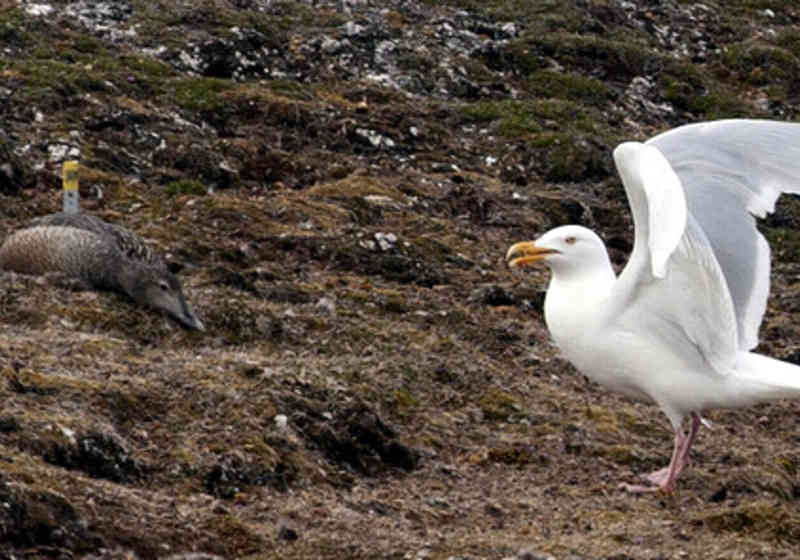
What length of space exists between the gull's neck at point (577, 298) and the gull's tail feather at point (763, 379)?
2.50 feet

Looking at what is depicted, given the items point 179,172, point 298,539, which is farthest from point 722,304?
point 179,172

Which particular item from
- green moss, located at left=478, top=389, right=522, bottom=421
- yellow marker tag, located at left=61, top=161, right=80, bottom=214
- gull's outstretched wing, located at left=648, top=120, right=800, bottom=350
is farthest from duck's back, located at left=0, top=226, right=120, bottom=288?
gull's outstretched wing, located at left=648, top=120, right=800, bottom=350

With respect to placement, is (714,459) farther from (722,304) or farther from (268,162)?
(268,162)

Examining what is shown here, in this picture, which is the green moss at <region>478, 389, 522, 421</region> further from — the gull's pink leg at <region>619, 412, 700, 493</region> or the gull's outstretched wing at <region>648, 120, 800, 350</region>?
the gull's outstretched wing at <region>648, 120, 800, 350</region>

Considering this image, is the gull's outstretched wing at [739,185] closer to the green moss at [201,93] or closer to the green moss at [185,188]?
the green moss at [185,188]

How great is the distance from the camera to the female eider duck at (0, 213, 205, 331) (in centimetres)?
1010

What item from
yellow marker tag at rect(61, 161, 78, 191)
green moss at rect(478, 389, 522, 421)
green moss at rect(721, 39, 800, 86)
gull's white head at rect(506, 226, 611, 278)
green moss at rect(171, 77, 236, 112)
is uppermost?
gull's white head at rect(506, 226, 611, 278)

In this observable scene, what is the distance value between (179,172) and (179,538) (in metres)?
7.60

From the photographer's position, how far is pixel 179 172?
13.5m

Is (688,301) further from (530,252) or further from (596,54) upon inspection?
(596,54)

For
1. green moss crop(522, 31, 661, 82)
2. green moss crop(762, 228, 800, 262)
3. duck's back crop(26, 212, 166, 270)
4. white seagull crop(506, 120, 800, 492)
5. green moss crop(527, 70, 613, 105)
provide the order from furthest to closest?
1. green moss crop(522, 31, 661, 82)
2. green moss crop(527, 70, 613, 105)
3. green moss crop(762, 228, 800, 262)
4. duck's back crop(26, 212, 166, 270)
5. white seagull crop(506, 120, 800, 492)

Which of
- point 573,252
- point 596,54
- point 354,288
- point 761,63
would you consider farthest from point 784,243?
point 761,63

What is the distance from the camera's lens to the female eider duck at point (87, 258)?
1010cm

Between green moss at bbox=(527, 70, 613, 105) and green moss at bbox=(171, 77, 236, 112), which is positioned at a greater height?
green moss at bbox=(171, 77, 236, 112)
